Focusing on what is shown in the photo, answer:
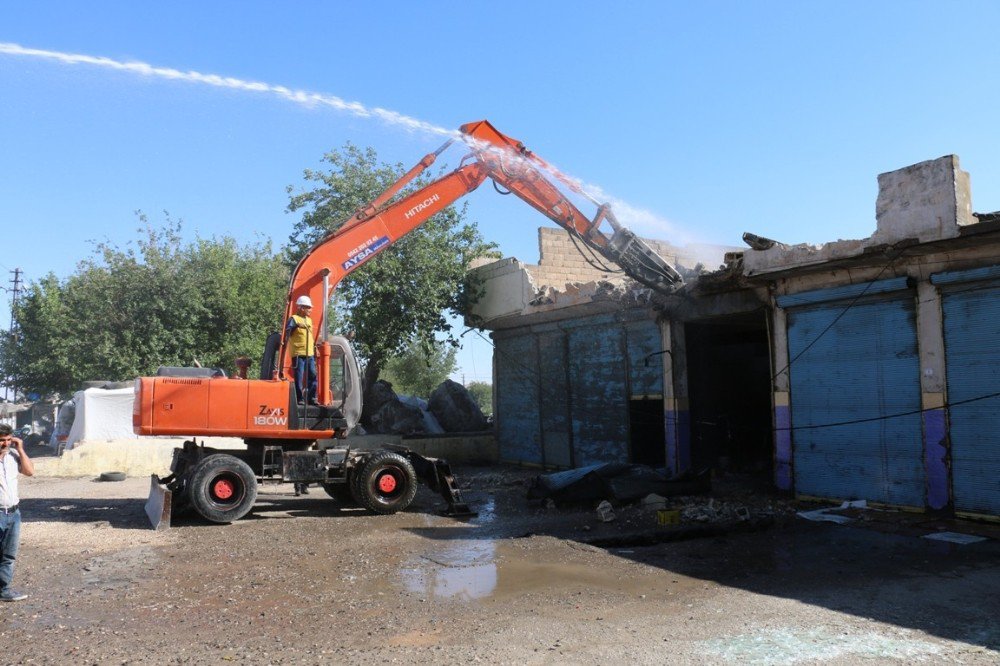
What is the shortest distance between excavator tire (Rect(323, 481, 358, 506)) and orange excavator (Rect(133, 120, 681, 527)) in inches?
0.8

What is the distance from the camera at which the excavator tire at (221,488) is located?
35.2ft

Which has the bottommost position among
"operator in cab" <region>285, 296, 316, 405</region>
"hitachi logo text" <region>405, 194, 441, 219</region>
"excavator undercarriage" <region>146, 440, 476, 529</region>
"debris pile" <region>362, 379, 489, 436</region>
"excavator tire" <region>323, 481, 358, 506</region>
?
"excavator tire" <region>323, 481, 358, 506</region>

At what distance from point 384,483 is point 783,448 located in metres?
6.71

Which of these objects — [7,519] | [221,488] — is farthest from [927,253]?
[7,519]

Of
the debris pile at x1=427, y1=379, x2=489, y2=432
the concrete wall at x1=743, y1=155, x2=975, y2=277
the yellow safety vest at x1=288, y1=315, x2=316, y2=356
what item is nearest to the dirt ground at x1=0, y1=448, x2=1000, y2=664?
the yellow safety vest at x1=288, y1=315, x2=316, y2=356

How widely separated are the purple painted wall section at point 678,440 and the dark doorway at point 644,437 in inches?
41.7

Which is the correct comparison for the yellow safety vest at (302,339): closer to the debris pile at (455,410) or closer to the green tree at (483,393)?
the debris pile at (455,410)

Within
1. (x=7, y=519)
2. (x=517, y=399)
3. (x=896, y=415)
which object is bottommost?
(x=7, y=519)

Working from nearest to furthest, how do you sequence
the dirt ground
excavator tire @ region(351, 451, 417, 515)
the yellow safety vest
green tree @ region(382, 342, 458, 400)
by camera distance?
the dirt ground < the yellow safety vest < excavator tire @ region(351, 451, 417, 515) < green tree @ region(382, 342, 458, 400)

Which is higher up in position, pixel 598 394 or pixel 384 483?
pixel 598 394

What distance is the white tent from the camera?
20375 millimetres

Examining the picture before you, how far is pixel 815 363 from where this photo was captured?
481 inches

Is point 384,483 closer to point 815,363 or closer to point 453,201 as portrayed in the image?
point 453,201

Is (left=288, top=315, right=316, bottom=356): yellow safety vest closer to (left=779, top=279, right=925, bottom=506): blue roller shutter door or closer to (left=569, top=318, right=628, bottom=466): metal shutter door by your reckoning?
(left=569, top=318, right=628, bottom=466): metal shutter door
